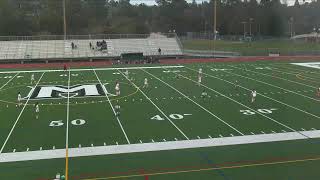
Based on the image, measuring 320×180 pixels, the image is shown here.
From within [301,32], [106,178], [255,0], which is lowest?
[106,178]

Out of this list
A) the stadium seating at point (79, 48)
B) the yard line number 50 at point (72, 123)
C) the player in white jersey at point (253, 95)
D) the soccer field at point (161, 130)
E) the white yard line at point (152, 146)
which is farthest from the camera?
the stadium seating at point (79, 48)

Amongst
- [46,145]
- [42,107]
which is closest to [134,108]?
[42,107]

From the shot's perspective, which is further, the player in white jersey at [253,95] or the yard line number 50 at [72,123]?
the player in white jersey at [253,95]

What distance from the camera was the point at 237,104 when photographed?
56.0ft

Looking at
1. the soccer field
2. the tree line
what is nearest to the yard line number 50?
the soccer field

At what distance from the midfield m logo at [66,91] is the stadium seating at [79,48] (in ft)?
58.2

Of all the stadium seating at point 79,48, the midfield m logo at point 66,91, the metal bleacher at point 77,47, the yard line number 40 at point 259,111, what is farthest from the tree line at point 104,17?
the yard line number 40 at point 259,111

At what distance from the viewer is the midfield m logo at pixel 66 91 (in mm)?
19406

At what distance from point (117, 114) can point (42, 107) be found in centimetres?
371

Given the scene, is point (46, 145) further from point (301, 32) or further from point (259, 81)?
point (259, 81)

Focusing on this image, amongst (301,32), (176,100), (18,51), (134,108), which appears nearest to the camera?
(301,32)

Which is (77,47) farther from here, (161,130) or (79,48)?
(161,130)

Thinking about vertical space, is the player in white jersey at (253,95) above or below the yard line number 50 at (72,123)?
above

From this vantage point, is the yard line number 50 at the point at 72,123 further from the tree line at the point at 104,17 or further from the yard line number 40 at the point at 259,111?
the tree line at the point at 104,17
